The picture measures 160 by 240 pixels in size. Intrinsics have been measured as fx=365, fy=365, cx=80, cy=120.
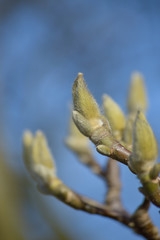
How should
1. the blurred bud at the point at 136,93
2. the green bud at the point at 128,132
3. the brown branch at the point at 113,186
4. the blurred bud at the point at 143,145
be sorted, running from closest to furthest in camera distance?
1. the blurred bud at the point at 143,145
2. the green bud at the point at 128,132
3. the brown branch at the point at 113,186
4. the blurred bud at the point at 136,93

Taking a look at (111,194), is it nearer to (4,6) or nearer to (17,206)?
(17,206)

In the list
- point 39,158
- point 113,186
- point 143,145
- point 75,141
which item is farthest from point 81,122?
point 75,141

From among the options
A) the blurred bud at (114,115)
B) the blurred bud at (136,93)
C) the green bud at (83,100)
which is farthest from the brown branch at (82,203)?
the blurred bud at (136,93)

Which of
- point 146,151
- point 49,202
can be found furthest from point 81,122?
point 49,202

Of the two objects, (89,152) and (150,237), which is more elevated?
(89,152)

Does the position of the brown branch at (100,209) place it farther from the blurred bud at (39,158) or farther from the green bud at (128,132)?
the green bud at (128,132)

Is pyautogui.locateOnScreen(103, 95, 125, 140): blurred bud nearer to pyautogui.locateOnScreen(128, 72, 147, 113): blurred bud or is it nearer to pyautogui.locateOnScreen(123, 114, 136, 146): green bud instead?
pyautogui.locateOnScreen(123, 114, 136, 146): green bud

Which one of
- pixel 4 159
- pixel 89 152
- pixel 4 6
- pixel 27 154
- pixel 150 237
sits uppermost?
pixel 4 6
